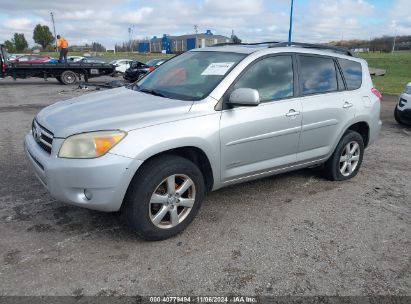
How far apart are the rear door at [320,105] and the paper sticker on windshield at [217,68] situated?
3.10 ft

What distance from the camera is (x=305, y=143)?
438cm

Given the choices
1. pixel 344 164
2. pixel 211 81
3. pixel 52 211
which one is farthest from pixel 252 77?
pixel 52 211

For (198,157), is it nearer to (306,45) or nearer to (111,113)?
(111,113)

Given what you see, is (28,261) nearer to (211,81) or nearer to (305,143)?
(211,81)

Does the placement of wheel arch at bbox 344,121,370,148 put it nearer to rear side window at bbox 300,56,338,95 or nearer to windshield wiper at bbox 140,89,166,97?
rear side window at bbox 300,56,338,95

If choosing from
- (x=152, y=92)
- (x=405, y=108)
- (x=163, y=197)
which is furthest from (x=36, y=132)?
(x=405, y=108)

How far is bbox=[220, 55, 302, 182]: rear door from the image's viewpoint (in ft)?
12.0

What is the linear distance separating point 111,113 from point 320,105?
238cm

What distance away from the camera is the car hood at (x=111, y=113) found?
10.3 ft

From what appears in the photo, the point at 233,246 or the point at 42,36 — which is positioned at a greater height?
the point at 42,36

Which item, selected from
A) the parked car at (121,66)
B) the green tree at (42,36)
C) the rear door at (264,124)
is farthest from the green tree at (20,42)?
the rear door at (264,124)

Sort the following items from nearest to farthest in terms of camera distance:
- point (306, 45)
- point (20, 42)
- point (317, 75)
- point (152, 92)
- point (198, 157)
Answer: point (198, 157) → point (152, 92) → point (317, 75) → point (306, 45) → point (20, 42)

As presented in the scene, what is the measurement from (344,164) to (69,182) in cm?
354

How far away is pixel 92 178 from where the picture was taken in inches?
118
